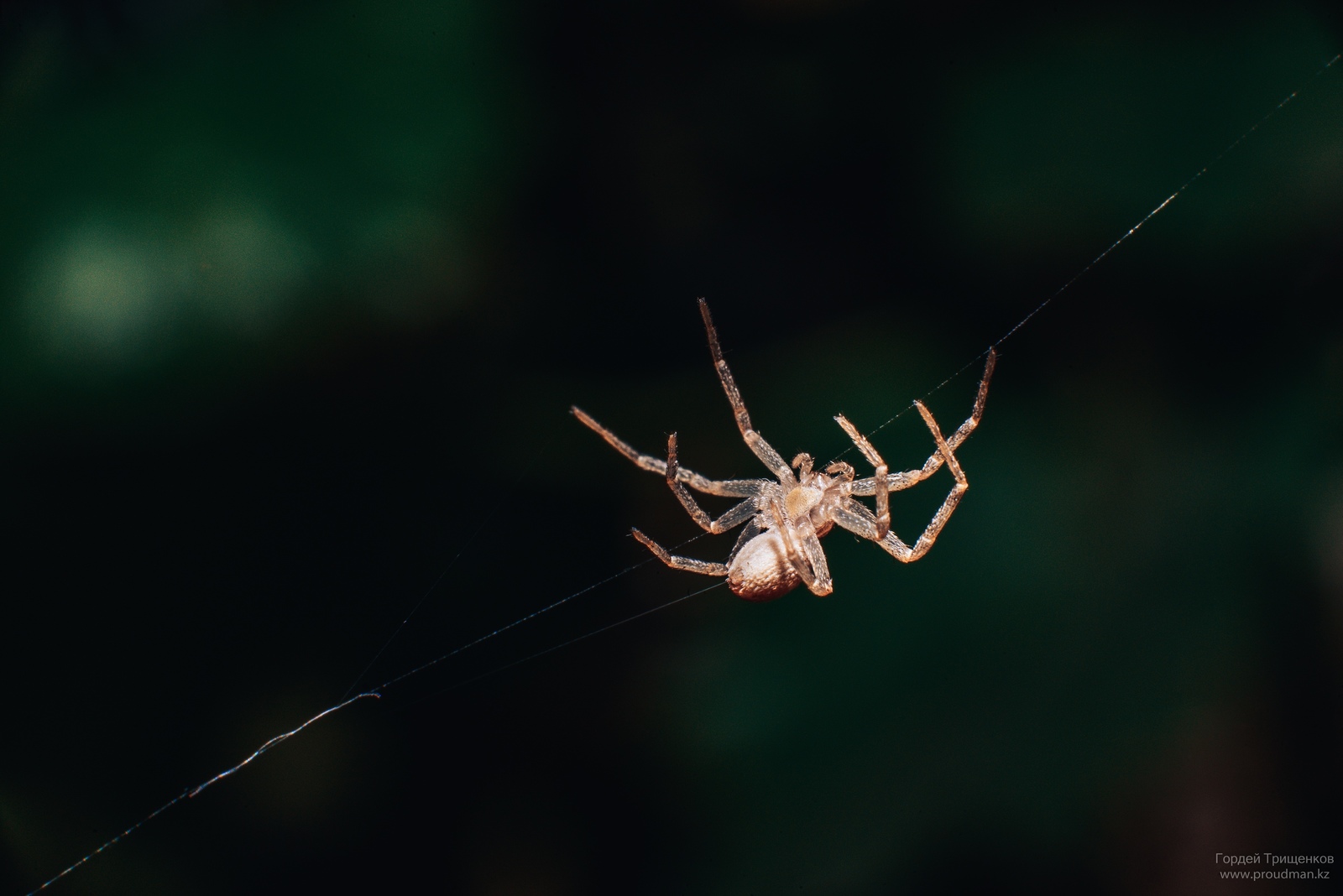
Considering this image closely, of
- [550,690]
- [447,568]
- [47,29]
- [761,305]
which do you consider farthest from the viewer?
[550,690]

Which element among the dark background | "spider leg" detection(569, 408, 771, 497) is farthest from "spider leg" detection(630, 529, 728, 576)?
the dark background

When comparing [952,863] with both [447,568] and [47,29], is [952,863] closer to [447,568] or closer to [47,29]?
[447,568]

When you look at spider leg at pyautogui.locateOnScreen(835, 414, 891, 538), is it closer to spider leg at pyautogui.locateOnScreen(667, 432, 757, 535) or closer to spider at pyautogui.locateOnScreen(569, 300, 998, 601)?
spider at pyautogui.locateOnScreen(569, 300, 998, 601)

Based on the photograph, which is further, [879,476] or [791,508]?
[791,508]

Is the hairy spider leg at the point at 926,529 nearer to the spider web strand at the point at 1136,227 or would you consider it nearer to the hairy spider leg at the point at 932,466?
the hairy spider leg at the point at 932,466

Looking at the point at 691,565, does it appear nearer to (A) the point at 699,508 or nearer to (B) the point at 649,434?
(A) the point at 699,508

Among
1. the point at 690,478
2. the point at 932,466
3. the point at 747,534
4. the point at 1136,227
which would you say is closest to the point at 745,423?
the point at 690,478

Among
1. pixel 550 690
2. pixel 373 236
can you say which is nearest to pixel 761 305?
pixel 373 236
